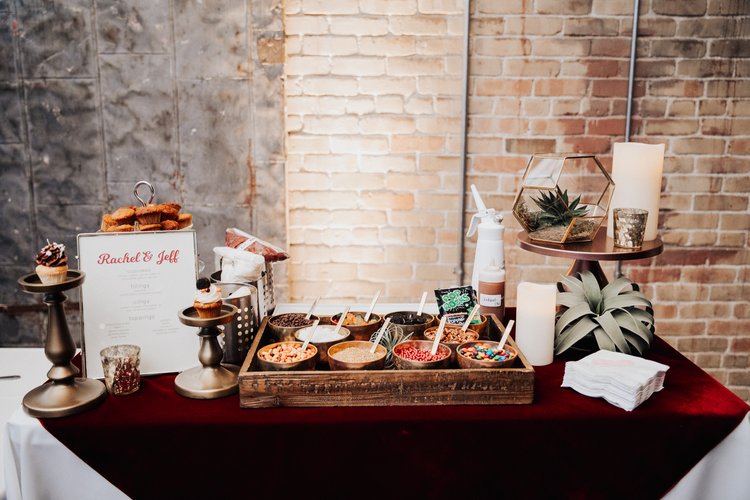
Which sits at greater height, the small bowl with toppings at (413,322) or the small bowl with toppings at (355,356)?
the small bowl with toppings at (413,322)

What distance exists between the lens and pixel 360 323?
1.60m

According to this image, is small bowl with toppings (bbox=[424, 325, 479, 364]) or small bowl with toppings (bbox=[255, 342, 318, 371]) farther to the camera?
small bowl with toppings (bbox=[424, 325, 479, 364])

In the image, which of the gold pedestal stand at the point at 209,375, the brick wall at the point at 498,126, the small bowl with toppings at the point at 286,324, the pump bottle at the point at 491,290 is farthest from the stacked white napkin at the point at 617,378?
the brick wall at the point at 498,126

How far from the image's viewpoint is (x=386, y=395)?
1340 millimetres

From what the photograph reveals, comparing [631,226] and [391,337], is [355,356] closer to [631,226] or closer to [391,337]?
[391,337]

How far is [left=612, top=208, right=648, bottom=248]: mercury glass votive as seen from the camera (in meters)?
1.65

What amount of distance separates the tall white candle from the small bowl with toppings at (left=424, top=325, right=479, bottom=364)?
13 centimetres

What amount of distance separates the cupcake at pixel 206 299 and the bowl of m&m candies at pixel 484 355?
0.56 meters

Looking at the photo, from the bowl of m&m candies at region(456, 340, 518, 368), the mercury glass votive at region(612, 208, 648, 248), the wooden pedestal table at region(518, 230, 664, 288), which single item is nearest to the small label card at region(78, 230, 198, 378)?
the bowl of m&m candies at region(456, 340, 518, 368)

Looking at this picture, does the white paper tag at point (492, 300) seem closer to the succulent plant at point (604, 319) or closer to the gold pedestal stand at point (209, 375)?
the succulent plant at point (604, 319)

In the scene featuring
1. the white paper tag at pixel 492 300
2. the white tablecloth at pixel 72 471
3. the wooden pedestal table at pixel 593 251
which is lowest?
the white tablecloth at pixel 72 471

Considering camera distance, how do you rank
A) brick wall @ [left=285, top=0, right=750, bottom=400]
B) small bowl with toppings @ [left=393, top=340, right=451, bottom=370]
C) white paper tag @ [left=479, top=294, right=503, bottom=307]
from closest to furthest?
small bowl with toppings @ [left=393, top=340, right=451, bottom=370] → white paper tag @ [left=479, top=294, right=503, bottom=307] → brick wall @ [left=285, top=0, right=750, bottom=400]

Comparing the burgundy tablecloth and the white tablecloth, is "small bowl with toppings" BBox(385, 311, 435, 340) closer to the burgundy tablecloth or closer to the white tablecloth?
the burgundy tablecloth

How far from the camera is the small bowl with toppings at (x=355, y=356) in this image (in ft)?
4.45
